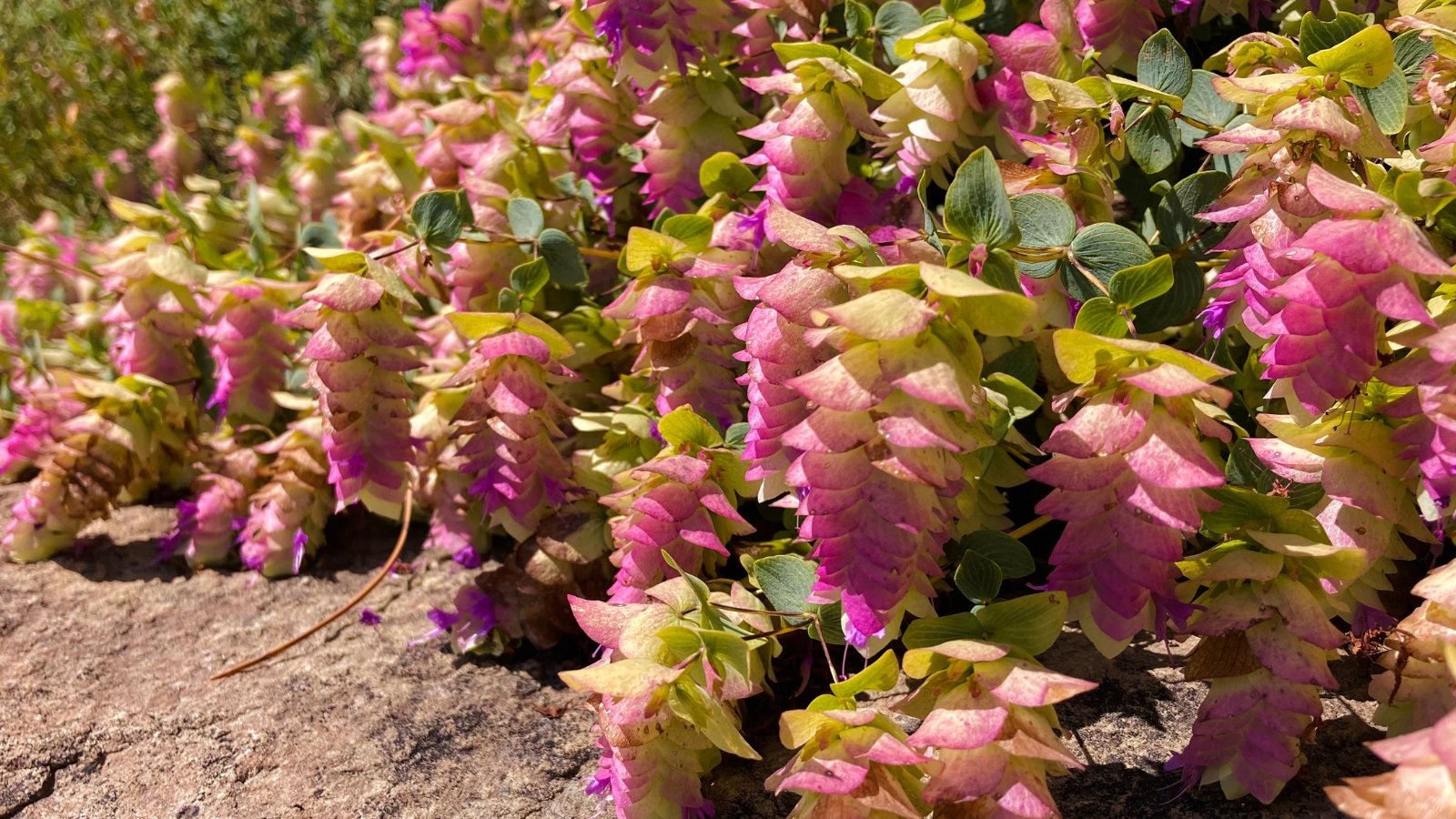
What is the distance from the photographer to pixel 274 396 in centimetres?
153

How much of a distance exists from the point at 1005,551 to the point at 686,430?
31 cm

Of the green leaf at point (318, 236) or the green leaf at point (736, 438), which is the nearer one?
the green leaf at point (736, 438)

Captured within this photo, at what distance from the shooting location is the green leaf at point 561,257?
1.23 metres

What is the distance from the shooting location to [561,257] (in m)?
1.24

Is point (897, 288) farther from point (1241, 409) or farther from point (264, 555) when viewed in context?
point (264, 555)

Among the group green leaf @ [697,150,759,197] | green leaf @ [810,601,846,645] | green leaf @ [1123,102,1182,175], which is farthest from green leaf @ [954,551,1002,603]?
green leaf @ [697,150,759,197]

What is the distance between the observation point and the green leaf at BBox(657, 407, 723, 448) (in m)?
1.00

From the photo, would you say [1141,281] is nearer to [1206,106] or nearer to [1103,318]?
[1103,318]

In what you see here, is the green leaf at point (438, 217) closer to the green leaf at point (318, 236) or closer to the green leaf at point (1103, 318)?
the green leaf at point (318, 236)

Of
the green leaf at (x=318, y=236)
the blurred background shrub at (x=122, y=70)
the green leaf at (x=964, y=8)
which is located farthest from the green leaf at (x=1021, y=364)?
the blurred background shrub at (x=122, y=70)

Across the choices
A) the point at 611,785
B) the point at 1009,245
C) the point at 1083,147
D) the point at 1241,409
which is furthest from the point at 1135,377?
the point at 611,785

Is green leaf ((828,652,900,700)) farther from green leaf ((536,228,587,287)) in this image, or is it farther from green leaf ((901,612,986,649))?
green leaf ((536,228,587,287))

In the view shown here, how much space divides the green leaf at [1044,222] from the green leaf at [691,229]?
0.33 m

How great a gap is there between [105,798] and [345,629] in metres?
0.33
